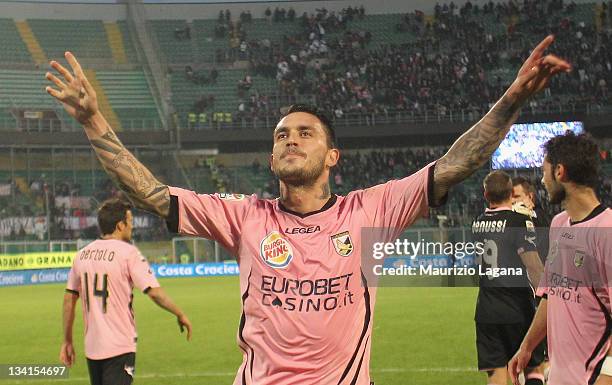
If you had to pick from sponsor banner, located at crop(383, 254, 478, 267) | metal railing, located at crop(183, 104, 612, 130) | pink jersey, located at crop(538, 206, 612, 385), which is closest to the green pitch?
sponsor banner, located at crop(383, 254, 478, 267)

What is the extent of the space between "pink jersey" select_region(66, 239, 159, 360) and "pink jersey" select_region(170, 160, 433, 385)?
3209mm

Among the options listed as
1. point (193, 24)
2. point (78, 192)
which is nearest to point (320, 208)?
point (78, 192)

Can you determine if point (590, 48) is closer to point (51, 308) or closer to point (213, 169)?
point (213, 169)

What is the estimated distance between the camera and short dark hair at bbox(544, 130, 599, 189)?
4758 mm

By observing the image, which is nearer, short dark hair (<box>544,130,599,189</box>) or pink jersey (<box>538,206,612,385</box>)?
pink jersey (<box>538,206,612,385</box>)

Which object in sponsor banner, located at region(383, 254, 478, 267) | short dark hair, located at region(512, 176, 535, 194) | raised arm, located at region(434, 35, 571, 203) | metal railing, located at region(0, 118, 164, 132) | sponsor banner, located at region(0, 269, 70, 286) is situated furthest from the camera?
metal railing, located at region(0, 118, 164, 132)

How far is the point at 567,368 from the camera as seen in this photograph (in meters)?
4.77

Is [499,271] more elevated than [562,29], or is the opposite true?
[562,29]

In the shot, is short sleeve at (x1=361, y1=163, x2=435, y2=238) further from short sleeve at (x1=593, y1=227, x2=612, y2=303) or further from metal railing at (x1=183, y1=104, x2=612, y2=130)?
metal railing at (x1=183, y1=104, x2=612, y2=130)

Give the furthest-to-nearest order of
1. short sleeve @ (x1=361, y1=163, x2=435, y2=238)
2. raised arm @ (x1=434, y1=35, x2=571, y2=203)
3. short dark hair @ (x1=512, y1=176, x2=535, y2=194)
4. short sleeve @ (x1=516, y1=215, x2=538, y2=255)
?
short dark hair @ (x1=512, y1=176, x2=535, y2=194) < short sleeve @ (x1=516, y1=215, x2=538, y2=255) < short sleeve @ (x1=361, y1=163, x2=435, y2=238) < raised arm @ (x1=434, y1=35, x2=571, y2=203)

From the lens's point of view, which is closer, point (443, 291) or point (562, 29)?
point (443, 291)

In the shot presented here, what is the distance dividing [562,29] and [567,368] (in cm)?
4137

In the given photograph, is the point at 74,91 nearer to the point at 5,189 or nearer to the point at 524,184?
the point at 524,184

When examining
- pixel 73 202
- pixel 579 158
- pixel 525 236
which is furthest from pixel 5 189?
pixel 579 158
